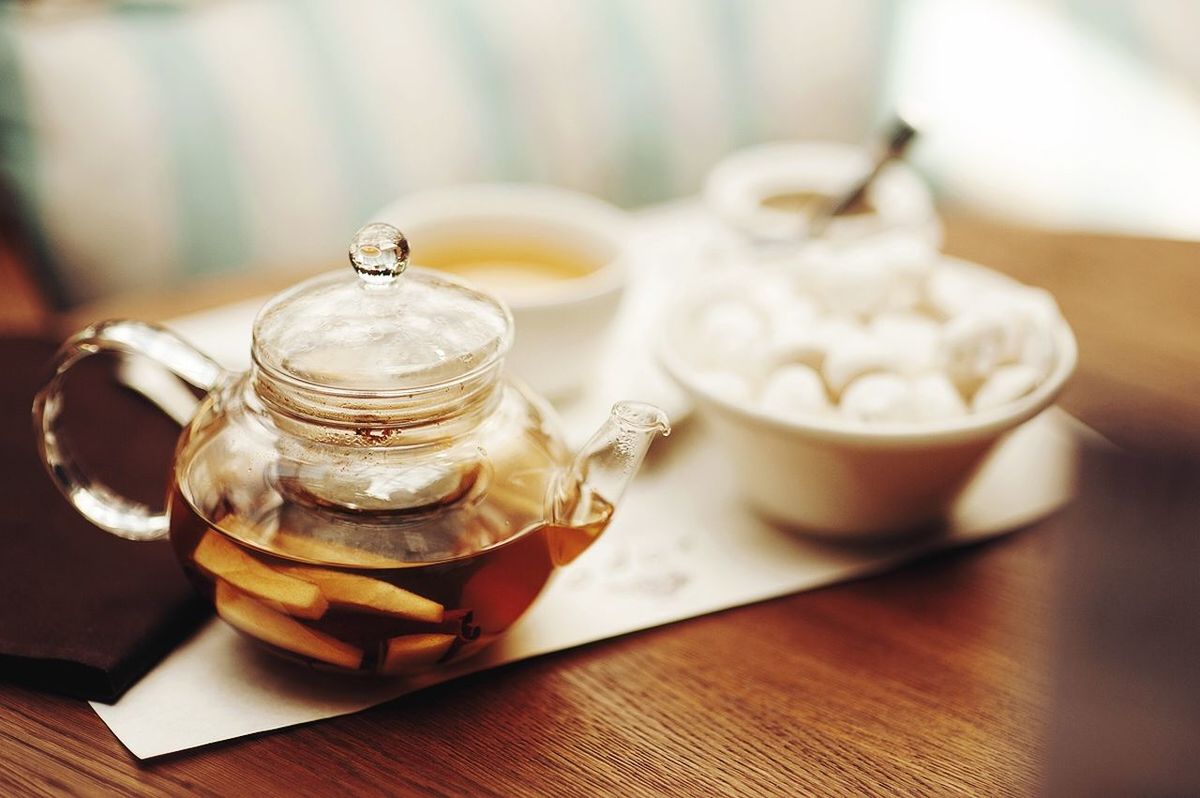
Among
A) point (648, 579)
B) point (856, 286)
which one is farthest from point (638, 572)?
point (856, 286)

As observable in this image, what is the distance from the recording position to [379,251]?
0.50 metres

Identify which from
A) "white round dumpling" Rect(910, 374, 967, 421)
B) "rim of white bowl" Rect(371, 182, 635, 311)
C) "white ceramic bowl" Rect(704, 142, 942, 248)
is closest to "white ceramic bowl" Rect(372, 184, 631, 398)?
"rim of white bowl" Rect(371, 182, 635, 311)

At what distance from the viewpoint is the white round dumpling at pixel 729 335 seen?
2.14ft

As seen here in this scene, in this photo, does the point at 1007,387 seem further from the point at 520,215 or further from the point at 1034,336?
the point at 520,215

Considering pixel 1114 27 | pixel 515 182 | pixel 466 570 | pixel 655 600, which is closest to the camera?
pixel 466 570

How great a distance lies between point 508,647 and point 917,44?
4.97 feet

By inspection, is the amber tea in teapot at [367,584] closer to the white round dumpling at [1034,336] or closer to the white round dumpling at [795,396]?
the white round dumpling at [795,396]

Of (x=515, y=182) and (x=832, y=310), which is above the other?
(x=832, y=310)

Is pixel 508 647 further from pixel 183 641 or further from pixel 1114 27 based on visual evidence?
pixel 1114 27

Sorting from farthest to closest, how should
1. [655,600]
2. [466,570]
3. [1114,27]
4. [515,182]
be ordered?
1. [1114,27]
2. [515,182]
3. [655,600]
4. [466,570]

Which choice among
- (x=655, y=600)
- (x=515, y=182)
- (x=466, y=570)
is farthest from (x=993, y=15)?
(x=466, y=570)

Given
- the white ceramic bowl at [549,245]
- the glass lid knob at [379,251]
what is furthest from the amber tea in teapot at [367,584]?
the white ceramic bowl at [549,245]

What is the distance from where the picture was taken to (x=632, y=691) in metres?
0.55

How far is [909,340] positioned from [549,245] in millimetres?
295
